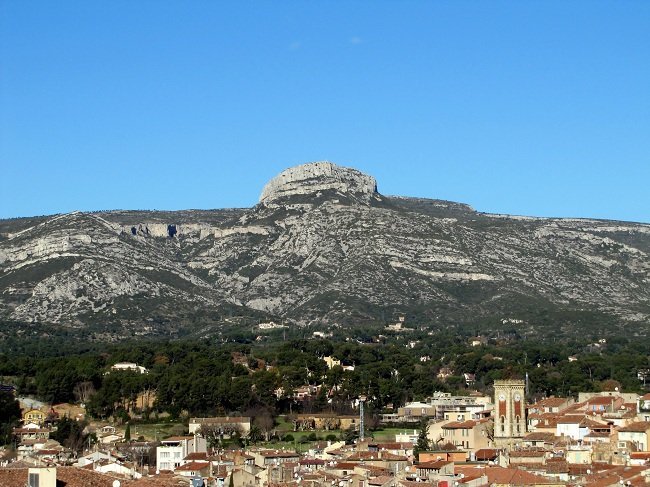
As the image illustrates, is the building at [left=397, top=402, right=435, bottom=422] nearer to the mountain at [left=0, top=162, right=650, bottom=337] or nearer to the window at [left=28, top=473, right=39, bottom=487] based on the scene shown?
the window at [left=28, top=473, right=39, bottom=487]

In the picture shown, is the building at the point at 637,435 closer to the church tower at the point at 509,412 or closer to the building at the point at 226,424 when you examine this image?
the church tower at the point at 509,412

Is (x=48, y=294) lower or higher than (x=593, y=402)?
higher

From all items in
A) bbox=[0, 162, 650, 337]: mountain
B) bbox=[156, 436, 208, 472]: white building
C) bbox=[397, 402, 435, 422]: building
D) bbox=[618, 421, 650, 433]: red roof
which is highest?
bbox=[0, 162, 650, 337]: mountain

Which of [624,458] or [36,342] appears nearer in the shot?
[624,458]

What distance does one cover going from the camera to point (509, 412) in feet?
269

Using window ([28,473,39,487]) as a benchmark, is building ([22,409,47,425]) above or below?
above

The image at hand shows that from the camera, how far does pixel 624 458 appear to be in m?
63.0

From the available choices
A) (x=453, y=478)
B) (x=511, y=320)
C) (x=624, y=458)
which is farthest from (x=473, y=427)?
(x=511, y=320)

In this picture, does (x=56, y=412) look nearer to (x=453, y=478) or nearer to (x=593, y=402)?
(x=593, y=402)

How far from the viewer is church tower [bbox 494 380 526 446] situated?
7981 centimetres

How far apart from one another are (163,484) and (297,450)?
48107 mm

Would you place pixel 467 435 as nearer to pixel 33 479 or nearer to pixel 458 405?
pixel 458 405

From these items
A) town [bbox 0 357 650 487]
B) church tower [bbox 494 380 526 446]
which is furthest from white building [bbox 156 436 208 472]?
church tower [bbox 494 380 526 446]

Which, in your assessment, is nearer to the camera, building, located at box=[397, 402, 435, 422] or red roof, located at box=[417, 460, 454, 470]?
red roof, located at box=[417, 460, 454, 470]
